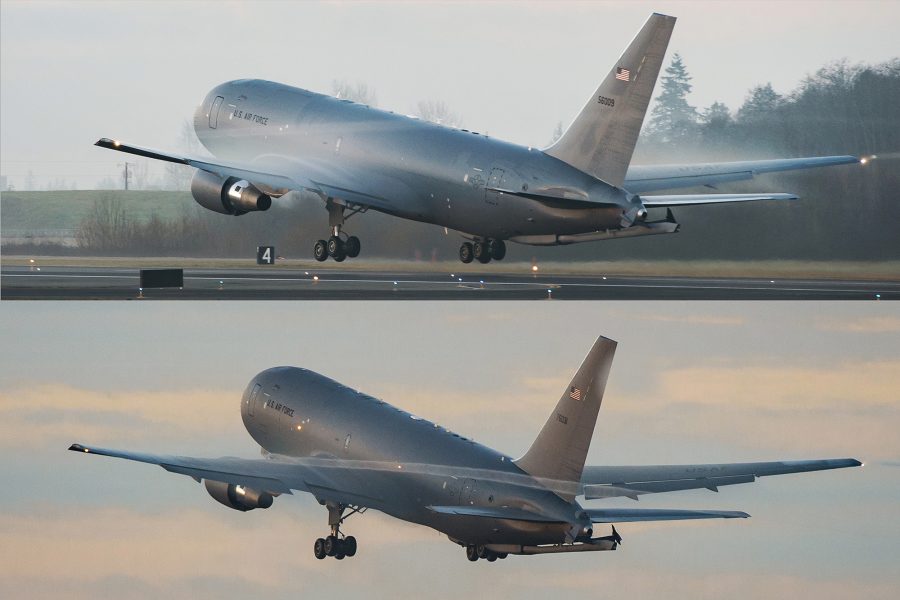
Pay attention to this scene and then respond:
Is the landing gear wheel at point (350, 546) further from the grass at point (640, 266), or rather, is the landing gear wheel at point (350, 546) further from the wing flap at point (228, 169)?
the wing flap at point (228, 169)

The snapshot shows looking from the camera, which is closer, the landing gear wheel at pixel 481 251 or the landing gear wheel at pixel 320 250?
the landing gear wheel at pixel 481 251

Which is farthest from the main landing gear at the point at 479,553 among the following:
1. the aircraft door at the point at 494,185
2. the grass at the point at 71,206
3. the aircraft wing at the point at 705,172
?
the grass at the point at 71,206

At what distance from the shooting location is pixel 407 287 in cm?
8112

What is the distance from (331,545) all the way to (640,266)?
18.6 m

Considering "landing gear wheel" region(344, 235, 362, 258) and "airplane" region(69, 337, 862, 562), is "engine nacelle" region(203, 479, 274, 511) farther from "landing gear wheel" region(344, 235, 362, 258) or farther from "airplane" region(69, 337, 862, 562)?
"landing gear wheel" region(344, 235, 362, 258)

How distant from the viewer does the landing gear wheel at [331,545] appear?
234ft

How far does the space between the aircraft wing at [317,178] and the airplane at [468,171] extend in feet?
0.17

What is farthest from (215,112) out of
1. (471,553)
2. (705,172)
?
(471,553)

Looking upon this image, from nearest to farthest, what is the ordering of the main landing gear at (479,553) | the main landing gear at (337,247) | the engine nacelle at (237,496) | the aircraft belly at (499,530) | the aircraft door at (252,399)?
1. the aircraft belly at (499,530)
2. the main landing gear at (479,553)
3. the main landing gear at (337,247)
4. the engine nacelle at (237,496)
5. the aircraft door at (252,399)

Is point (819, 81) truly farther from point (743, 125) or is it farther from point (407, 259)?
point (407, 259)

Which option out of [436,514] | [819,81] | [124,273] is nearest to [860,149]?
[819,81]

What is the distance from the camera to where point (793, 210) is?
8094cm

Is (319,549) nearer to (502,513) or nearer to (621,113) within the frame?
(502,513)

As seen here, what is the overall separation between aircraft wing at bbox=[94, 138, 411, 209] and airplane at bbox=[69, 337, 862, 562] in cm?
896
